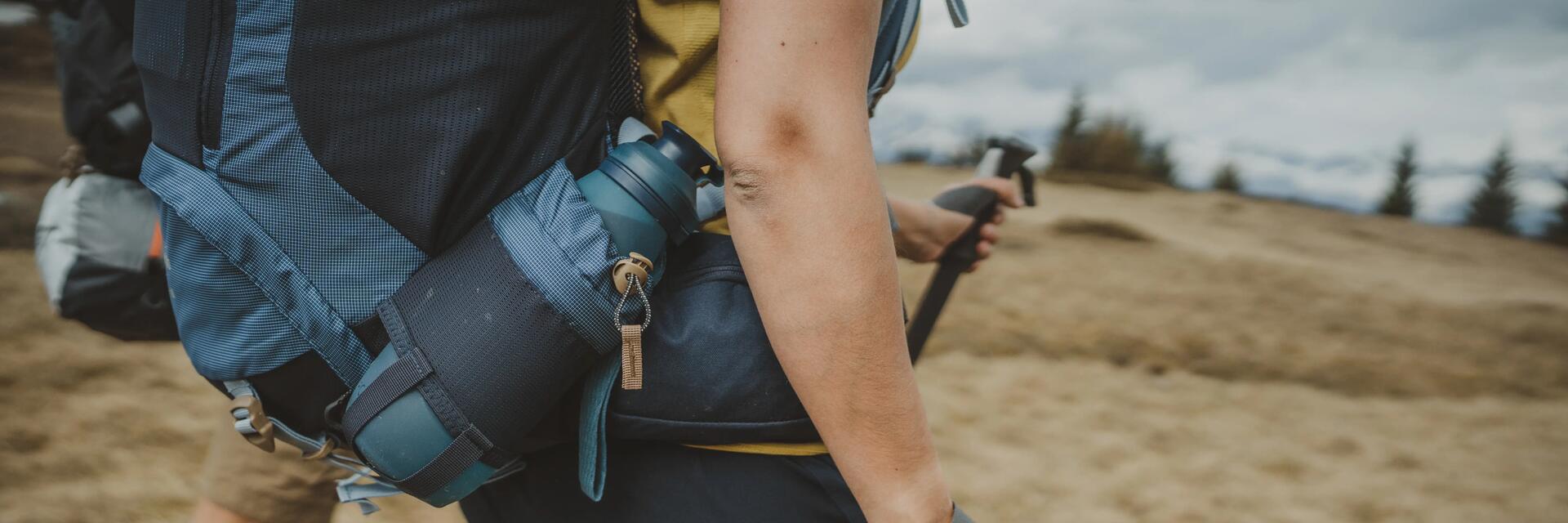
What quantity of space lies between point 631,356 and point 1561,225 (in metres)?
7.90

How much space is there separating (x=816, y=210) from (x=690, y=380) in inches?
7.5

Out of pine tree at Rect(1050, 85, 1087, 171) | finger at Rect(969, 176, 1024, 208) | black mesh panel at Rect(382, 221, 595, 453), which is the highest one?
black mesh panel at Rect(382, 221, 595, 453)

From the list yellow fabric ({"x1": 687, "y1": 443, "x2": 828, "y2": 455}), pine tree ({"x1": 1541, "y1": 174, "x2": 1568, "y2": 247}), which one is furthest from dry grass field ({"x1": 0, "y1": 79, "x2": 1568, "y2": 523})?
yellow fabric ({"x1": 687, "y1": 443, "x2": 828, "y2": 455})

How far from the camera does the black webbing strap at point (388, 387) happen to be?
72 cm

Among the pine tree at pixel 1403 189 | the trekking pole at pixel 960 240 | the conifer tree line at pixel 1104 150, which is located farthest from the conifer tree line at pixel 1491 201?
the trekking pole at pixel 960 240

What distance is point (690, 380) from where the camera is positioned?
76cm

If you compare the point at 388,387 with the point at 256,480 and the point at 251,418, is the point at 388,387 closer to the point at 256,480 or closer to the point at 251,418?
the point at 251,418

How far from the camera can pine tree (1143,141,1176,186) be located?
836cm

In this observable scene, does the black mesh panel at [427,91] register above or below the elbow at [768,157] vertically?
below

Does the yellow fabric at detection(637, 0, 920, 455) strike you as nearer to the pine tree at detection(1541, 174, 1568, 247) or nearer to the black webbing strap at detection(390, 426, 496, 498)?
the black webbing strap at detection(390, 426, 496, 498)

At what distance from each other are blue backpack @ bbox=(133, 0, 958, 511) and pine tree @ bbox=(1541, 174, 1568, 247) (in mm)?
7784

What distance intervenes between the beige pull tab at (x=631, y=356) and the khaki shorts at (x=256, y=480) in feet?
2.79

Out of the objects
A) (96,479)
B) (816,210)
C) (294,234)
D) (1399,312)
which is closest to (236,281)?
(294,234)

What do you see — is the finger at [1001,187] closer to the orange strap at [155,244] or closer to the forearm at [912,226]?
the forearm at [912,226]
